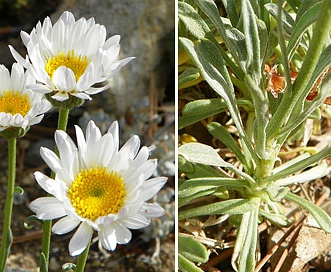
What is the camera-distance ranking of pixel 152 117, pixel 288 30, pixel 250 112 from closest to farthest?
pixel 288 30 < pixel 250 112 < pixel 152 117

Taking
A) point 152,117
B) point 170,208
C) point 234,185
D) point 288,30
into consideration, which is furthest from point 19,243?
point 288,30

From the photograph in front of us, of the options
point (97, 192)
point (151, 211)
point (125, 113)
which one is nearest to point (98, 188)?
point (97, 192)

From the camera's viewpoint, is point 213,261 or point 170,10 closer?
point 213,261

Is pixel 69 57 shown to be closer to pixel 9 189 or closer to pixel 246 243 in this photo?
pixel 9 189

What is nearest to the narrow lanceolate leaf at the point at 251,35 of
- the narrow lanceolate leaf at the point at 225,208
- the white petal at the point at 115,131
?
the narrow lanceolate leaf at the point at 225,208

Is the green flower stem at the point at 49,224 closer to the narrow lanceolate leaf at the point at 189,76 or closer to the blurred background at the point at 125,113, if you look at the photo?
the narrow lanceolate leaf at the point at 189,76

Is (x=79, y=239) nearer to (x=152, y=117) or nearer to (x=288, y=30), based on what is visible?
(x=288, y=30)

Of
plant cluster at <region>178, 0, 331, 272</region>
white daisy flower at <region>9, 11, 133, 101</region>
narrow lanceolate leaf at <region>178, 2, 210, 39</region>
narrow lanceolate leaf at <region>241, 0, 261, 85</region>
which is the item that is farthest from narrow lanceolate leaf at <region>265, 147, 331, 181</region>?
white daisy flower at <region>9, 11, 133, 101</region>
